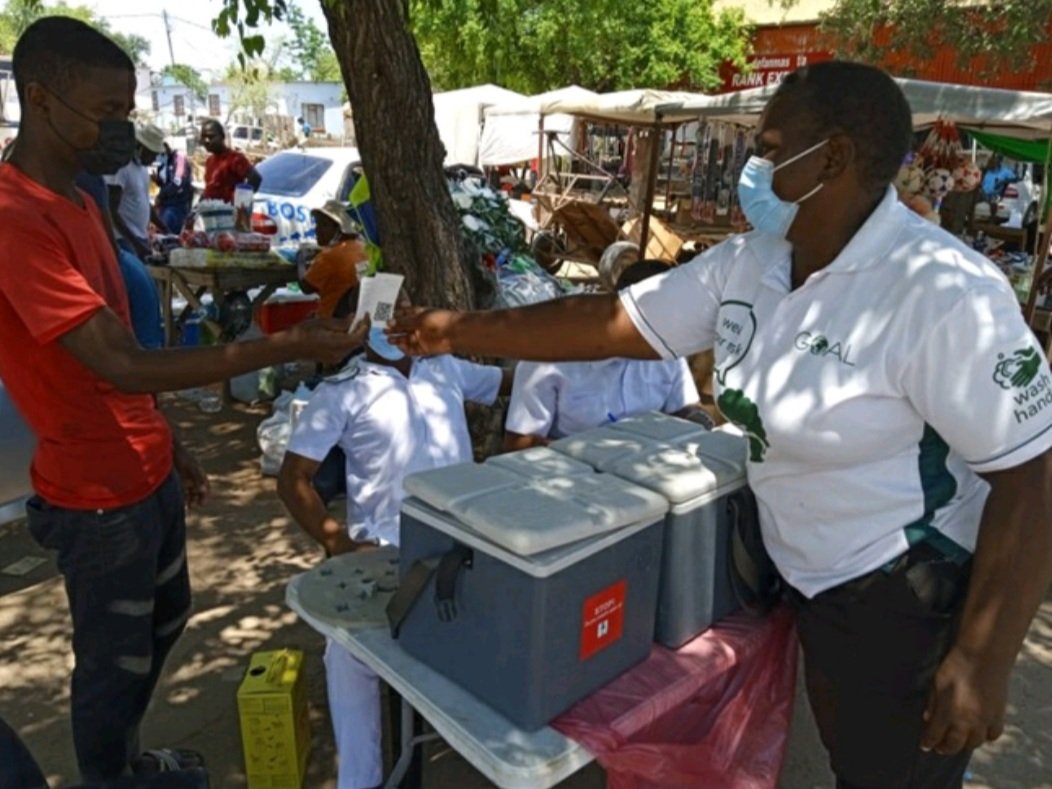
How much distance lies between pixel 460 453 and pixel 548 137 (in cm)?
1311

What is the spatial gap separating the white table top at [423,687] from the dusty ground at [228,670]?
3.08 ft

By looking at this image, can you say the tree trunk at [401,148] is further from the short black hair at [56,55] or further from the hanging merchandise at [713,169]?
the hanging merchandise at [713,169]

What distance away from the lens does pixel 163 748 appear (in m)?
2.74

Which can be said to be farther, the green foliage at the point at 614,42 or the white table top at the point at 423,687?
the green foliage at the point at 614,42

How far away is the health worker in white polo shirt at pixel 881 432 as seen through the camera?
143 cm

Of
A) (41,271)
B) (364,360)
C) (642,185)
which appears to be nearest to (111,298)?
(41,271)

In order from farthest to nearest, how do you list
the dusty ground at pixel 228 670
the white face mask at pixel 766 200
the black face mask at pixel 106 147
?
the dusty ground at pixel 228 670
the black face mask at pixel 106 147
the white face mask at pixel 766 200

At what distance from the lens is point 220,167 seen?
8492 mm

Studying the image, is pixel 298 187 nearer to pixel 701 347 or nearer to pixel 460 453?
pixel 460 453

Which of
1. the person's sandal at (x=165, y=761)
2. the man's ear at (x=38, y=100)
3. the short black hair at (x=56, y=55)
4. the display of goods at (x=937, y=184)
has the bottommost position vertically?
the person's sandal at (x=165, y=761)

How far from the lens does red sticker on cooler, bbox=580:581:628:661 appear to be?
5.10ft

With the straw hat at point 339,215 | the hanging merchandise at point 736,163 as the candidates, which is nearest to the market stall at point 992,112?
the straw hat at point 339,215

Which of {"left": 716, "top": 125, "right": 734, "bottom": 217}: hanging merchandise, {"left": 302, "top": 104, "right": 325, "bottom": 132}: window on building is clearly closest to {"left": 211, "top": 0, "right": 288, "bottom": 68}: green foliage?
{"left": 716, "top": 125, "right": 734, "bottom": 217}: hanging merchandise

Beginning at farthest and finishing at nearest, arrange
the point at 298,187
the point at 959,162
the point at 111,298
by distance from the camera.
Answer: the point at 298,187, the point at 959,162, the point at 111,298
